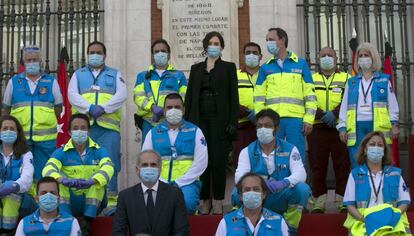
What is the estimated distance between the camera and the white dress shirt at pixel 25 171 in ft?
28.5

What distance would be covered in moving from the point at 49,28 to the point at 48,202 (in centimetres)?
699

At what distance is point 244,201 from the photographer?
7.53 meters

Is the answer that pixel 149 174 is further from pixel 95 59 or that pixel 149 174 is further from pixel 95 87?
pixel 95 59

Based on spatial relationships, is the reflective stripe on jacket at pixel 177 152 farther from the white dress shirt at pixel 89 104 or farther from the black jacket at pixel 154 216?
the black jacket at pixel 154 216

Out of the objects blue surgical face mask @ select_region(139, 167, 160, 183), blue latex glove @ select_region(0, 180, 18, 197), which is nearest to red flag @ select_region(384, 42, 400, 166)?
blue surgical face mask @ select_region(139, 167, 160, 183)

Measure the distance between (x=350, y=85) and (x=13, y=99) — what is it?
4273mm

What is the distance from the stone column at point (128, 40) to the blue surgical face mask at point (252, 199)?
18.0 ft

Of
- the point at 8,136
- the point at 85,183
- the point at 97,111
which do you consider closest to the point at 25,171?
the point at 8,136

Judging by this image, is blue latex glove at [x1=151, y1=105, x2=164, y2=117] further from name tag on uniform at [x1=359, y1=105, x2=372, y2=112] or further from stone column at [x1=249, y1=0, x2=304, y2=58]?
stone column at [x1=249, y1=0, x2=304, y2=58]

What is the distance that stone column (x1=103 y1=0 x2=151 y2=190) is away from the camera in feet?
42.2

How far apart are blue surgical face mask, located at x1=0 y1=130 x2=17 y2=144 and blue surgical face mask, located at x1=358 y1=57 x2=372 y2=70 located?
162 inches

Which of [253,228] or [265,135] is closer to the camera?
[253,228]

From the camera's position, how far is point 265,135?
848 cm

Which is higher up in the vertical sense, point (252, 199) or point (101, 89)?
point (101, 89)
